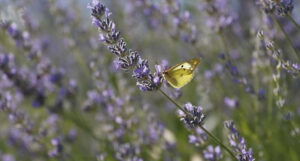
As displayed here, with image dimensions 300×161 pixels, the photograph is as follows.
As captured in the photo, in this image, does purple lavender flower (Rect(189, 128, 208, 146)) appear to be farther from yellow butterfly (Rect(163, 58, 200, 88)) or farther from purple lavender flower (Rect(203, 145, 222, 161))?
yellow butterfly (Rect(163, 58, 200, 88))

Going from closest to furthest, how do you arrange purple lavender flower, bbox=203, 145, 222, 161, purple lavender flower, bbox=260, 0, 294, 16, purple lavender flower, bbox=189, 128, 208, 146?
purple lavender flower, bbox=260, 0, 294, 16 < purple lavender flower, bbox=203, 145, 222, 161 < purple lavender flower, bbox=189, 128, 208, 146

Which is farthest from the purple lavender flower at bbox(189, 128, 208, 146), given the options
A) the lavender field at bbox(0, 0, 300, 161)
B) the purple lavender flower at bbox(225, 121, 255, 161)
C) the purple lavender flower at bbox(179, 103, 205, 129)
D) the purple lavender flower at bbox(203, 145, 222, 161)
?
the purple lavender flower at bbox(179, 103, 205, 129)

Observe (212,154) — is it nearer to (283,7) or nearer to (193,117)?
(193,117)

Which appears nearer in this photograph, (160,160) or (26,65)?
(160,160)

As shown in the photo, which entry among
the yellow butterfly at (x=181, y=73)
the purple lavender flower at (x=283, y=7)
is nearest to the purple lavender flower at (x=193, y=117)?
the yellow butterfly at (x=181, y=73)

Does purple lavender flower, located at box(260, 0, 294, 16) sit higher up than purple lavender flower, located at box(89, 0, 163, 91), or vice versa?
purple lavender flower, located at box(260, 0, 294, 16)

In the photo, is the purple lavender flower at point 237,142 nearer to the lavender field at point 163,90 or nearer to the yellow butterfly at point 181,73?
the lavender field at point 163,90

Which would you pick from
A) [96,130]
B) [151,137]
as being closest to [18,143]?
[96,130]

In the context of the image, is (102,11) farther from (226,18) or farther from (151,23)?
(151,23)

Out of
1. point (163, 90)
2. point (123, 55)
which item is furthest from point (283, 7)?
point (163, 90)

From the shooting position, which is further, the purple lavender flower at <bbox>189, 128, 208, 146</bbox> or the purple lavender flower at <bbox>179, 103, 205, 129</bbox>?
the purple lavender flower at <bbox>189, 128, 208, 146</bbox>
